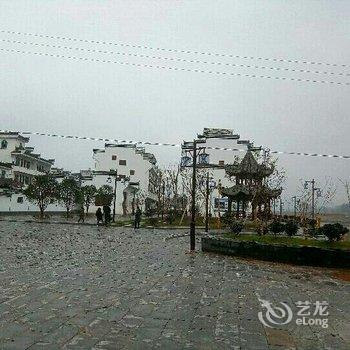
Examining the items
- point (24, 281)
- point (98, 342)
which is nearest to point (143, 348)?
point (98, 342)

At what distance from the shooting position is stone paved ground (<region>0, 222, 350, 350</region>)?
5.58 m

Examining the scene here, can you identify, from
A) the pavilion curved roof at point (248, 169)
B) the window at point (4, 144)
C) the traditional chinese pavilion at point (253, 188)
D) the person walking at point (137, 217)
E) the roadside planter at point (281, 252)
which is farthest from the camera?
the window at point (4, 144)

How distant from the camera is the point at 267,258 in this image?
52.9 feet

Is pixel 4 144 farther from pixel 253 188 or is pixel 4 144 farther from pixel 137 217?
pixel 253 188

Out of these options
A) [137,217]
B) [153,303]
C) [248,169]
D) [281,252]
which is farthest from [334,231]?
[248,169]

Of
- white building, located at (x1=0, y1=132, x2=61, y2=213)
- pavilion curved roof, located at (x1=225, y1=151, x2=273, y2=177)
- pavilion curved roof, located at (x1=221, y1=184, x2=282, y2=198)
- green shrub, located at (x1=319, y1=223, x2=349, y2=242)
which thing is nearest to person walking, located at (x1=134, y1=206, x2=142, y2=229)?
pavilion curved roof, located at (x1=221, y1=184, x2=282, y2=198)

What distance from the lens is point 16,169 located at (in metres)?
56.6

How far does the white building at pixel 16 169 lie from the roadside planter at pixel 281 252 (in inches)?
1530

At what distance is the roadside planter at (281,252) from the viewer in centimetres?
1483

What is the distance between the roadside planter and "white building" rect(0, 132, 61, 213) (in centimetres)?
3885

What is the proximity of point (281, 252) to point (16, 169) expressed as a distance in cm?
4823

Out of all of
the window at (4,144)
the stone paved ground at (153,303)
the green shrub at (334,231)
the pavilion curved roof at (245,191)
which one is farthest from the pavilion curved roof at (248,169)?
the window at (4,144)

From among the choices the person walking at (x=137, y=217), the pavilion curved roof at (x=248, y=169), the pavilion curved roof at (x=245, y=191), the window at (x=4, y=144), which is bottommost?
the person walking at (x=137, y=217)

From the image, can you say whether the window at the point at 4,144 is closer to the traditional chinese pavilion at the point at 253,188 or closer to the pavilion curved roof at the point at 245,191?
the traditional chinese pavilion at the point at 253,188
